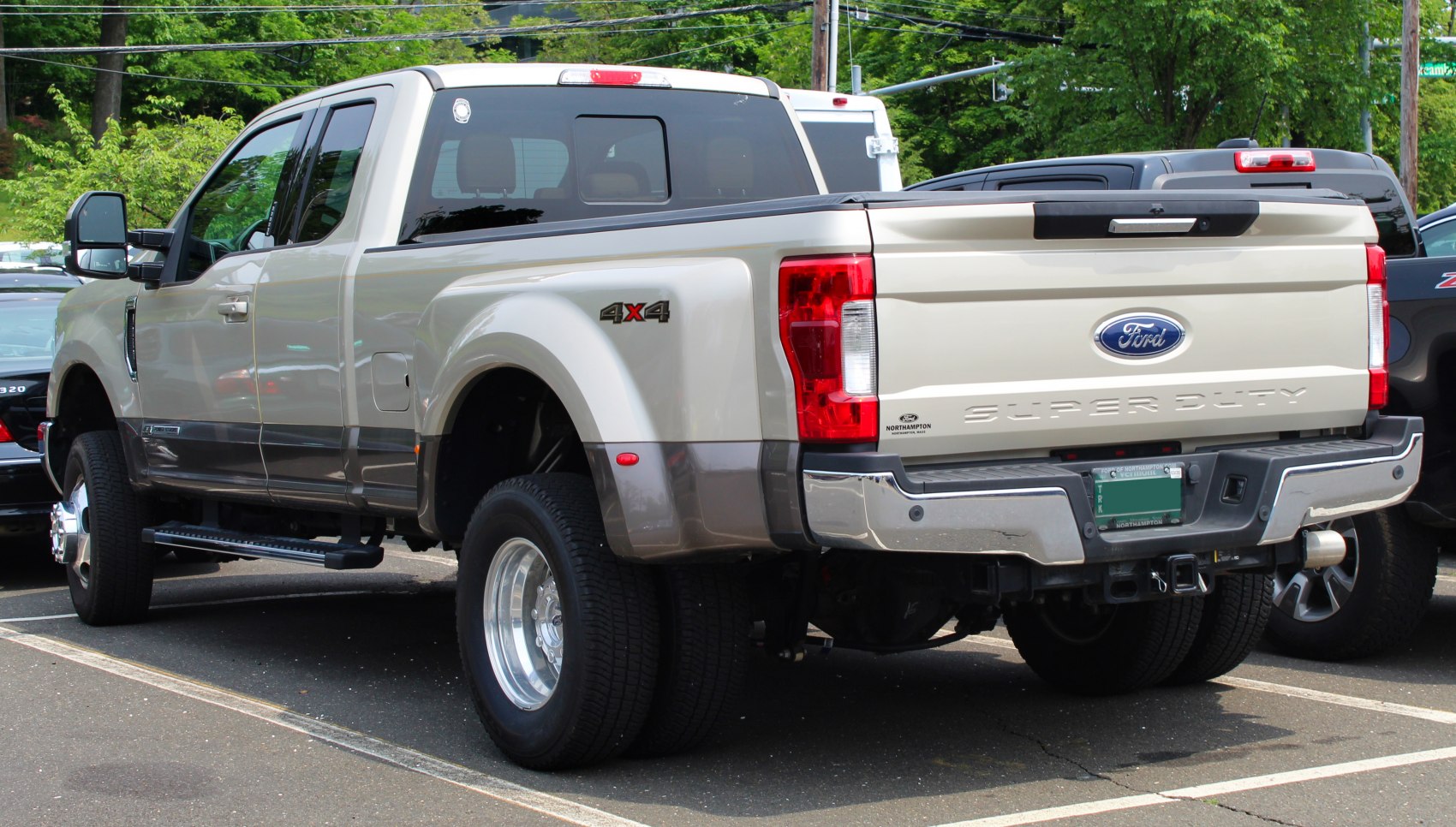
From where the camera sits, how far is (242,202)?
6.92m

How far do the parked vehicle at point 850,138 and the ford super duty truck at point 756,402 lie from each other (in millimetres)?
1975

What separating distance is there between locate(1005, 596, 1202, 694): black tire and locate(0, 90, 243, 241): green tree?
19107mm

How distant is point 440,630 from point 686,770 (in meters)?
2.91

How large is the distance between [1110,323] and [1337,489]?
87cm

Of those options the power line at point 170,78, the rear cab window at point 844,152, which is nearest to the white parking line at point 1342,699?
the rear cab window at point 844,152

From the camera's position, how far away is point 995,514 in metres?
4.16

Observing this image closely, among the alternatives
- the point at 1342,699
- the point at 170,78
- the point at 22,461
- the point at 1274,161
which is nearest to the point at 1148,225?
the point at 1342,699

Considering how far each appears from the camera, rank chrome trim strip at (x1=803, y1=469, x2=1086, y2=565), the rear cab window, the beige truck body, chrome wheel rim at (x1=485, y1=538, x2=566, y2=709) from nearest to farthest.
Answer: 1. chrome trim strip at (x1=803, y1=469, x2=1086, y2=565)
2. the beige truck body
3. chrome wheel rim at (x1=485, y1=538, x2=566, y2=709)
4. the rear cab window

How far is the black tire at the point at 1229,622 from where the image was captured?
225 inches

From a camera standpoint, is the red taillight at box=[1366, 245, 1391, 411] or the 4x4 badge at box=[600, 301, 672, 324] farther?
the red taillight at box=[1366, 245, 1391, 411]

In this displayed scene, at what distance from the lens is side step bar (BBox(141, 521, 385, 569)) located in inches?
236

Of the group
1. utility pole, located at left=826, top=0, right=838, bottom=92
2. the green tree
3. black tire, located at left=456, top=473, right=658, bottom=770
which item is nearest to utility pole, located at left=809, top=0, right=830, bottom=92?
utility pole, located at left=826, top=0, right=838, bottom=92

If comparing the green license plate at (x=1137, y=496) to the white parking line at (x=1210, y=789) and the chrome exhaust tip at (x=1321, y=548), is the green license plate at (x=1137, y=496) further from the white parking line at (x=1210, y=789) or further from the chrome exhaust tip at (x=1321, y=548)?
the white parking line at (x=1210, y=789)

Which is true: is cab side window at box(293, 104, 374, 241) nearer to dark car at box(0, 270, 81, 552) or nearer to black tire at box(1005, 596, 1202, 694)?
black tire at box(1005, 596, 1202, 694)
